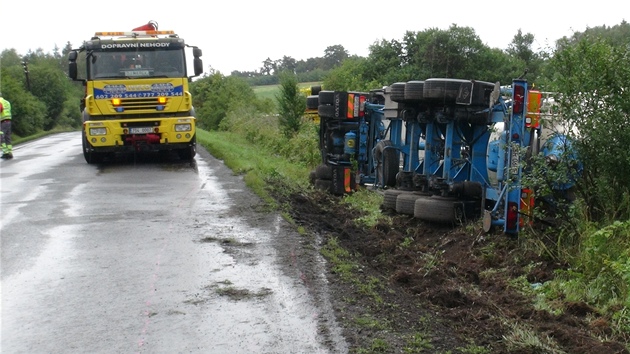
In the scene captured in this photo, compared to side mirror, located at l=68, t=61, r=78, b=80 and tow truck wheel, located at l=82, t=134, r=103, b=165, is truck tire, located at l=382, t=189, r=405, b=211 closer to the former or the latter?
tow truck wheel, located at l=82, t=134, r=103, b=165

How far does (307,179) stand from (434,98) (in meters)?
7.07

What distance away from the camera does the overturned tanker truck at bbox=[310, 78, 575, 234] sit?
895 cm

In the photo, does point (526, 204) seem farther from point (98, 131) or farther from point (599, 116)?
point (98, 131)

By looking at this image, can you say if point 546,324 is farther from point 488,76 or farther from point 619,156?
point 488,76

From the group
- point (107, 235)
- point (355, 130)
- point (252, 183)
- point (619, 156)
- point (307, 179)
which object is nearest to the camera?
point (619, 156)

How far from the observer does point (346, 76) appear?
43406mm

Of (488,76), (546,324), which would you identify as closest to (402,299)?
(546,324)

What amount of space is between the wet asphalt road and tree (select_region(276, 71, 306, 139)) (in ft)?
51.4

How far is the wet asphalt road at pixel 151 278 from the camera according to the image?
18.5 ft

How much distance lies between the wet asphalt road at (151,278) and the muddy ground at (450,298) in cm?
33

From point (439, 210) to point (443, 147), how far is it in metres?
1.74

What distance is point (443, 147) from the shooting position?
39.0 ft

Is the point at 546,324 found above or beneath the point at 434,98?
beneath

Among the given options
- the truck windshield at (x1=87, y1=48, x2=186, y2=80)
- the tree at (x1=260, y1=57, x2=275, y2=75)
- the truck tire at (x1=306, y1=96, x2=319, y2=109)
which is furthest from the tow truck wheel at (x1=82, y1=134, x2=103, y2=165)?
the tree at (x1=260, y1=57, x2=275, y2=75)
